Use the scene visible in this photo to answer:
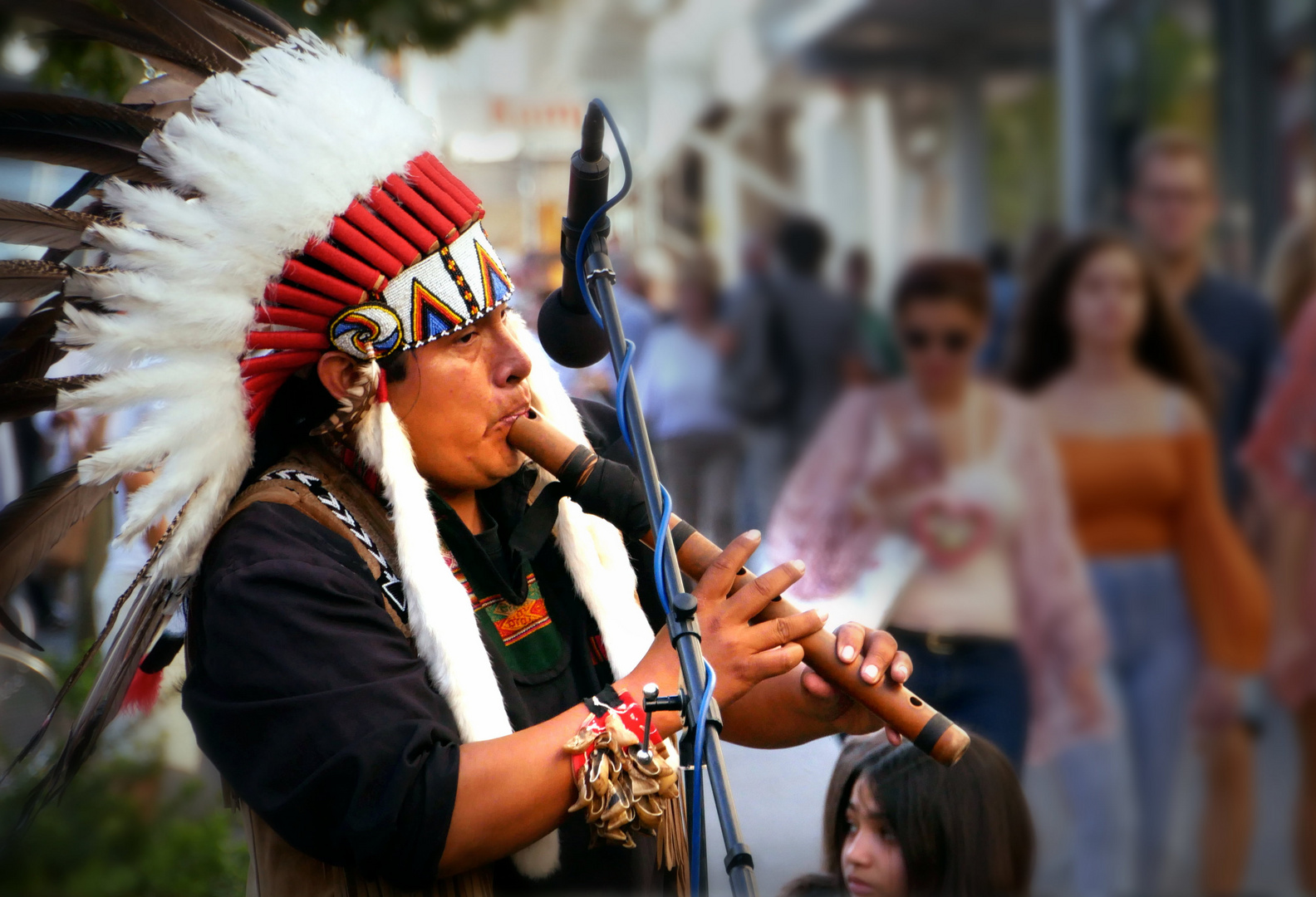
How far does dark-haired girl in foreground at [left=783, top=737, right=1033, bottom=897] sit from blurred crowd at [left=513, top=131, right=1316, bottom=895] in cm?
127

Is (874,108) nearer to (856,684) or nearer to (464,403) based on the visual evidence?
(464,403)

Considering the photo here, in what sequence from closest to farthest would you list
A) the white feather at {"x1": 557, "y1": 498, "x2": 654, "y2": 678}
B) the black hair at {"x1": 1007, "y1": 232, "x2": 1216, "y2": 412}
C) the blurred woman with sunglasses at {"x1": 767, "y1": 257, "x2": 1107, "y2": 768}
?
1. the white feather at {"x1": 557, "y1": 498, "x2": 654, "y2": 678}
2. the blurred woman with sunglasses at {"x1": 767, "y1": 257, "x2": 1107, "y2": 768}
3. the black hair at {"x1": 1007, "y1": 232, "x2": 1216, "y2": 412}

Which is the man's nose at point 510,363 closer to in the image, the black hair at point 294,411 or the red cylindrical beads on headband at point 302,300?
the black hair at point 294,411

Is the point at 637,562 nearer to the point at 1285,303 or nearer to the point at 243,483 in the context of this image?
the point at 243,483

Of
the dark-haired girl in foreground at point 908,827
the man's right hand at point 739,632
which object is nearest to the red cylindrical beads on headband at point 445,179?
the man's right hand at point 739,632

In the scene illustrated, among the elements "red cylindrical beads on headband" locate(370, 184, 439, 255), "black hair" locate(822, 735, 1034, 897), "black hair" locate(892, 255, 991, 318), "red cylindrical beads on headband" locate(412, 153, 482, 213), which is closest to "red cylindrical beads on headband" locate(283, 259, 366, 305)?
"red cylindrical beads on headband" locate(370, 184, 439, 255)

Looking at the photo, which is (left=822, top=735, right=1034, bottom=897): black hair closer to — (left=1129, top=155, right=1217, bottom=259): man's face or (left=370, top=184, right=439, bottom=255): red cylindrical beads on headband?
(left=370, top=184, right=439, bottom=255): red cylindrical beads on headband

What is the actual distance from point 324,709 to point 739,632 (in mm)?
540

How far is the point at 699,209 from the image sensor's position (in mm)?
6930

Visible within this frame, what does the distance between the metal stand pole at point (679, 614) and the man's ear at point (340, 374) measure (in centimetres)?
41

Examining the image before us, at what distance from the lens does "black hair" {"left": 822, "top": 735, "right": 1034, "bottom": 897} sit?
2229 mm

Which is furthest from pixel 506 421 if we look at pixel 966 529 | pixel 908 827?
pixel 966 529

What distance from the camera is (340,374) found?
196 centimetres

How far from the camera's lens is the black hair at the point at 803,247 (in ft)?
19.7
